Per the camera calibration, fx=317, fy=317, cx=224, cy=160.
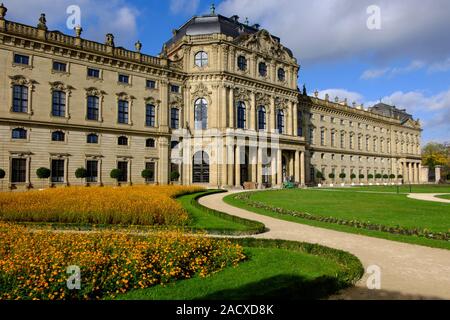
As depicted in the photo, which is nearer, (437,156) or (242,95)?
(242,95)

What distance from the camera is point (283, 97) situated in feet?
174

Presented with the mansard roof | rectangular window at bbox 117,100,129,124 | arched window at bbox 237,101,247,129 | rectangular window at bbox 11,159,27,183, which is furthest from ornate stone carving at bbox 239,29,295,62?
rectangular window at bbox 11,159,27,183

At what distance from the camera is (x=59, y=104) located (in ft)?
115

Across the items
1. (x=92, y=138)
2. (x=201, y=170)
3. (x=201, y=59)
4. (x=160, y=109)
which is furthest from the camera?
(x=201, y=59)

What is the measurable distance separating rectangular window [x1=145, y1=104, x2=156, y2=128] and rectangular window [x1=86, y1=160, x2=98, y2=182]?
8680 millimetres

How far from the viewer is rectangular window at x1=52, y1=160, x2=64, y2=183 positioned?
33.8m

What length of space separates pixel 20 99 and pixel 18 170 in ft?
24.1

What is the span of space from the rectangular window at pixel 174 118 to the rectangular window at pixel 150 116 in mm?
2594

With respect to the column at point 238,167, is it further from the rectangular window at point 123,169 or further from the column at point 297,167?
the rectangular window at point 123,169

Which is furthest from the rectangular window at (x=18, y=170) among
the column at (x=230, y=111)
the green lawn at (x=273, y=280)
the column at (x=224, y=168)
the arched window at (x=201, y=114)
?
the green lawn at (x=273, y=280)

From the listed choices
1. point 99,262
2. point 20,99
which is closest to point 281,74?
point 20,99

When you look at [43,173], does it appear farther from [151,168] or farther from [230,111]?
[230,111]

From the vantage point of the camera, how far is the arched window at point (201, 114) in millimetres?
45875
